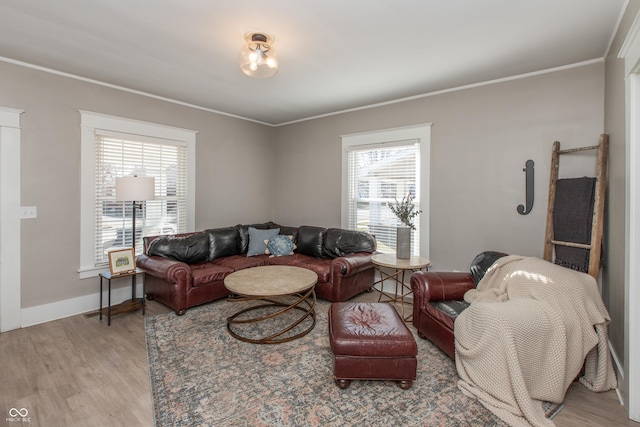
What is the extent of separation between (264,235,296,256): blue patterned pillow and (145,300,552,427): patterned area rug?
5.55 ft

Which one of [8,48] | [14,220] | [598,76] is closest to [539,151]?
[598,76]

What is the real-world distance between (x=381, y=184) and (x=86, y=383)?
3703 millimetres

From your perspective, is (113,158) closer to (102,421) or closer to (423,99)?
(102,421)

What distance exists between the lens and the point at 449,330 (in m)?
2.41

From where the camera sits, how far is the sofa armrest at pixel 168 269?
3365 mm

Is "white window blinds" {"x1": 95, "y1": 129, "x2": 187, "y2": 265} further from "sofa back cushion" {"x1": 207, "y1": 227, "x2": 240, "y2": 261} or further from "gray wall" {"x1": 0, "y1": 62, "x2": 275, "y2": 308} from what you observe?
"sofa back cushion" {"x1": 207, "y1": 227, "x2": 240, "y2": 261}

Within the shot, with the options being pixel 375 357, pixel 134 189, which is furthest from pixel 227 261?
pixel 375 357

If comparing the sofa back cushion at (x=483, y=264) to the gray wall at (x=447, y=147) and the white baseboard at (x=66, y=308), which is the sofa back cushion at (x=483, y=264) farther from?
the white baseboard at (x=66, y=308)

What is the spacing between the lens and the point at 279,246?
447cm

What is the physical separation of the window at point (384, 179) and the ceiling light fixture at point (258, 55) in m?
2.13

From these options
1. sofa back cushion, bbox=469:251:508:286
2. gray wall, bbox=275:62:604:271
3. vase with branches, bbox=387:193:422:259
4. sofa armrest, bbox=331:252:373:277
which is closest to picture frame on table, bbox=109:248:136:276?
sofa armrest, bbox=331:252:373:277

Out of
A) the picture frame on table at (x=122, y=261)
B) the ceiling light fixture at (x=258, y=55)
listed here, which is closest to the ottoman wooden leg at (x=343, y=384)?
the ceiling light fixture at (x=258, y=55)

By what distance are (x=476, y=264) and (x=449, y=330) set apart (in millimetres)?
845

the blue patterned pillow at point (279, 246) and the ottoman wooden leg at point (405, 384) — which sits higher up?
the blue patterned pillow at point (279, 246)
